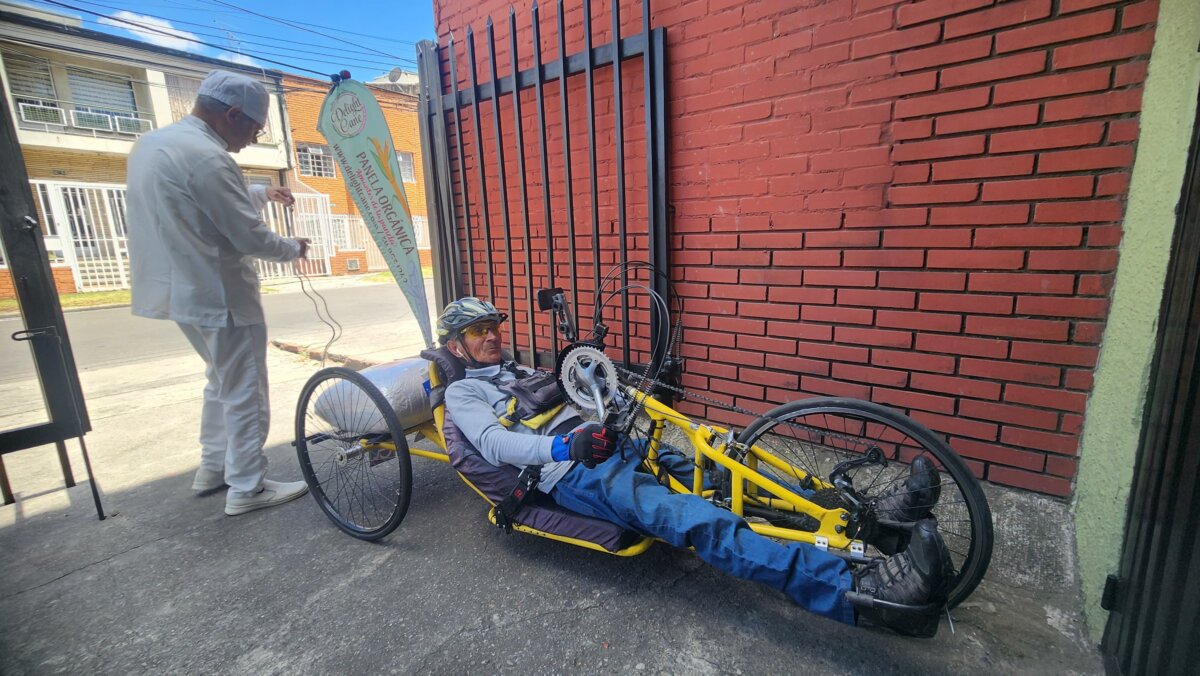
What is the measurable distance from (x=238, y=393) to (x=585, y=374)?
6.83 ft

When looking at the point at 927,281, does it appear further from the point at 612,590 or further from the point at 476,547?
the point at 476,547

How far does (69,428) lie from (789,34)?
4269mm

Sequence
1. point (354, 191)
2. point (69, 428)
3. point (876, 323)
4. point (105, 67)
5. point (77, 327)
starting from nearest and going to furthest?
1. point (876, 323)
2. point (69, 428)
3. point (354, 191)
4. point (77, 327)
5. point (105, 67)

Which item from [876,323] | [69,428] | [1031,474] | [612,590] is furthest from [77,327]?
[1031,474]

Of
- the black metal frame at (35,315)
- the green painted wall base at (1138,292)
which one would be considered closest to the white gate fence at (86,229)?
the black metal frame at (35,315)

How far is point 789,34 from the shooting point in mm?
2467

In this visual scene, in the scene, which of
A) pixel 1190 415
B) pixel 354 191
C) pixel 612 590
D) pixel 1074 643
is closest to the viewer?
A: pixel 1190 415

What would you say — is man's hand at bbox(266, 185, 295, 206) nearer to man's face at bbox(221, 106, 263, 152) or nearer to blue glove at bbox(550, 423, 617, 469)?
man's face at bbox(221, 106, 263, 152)

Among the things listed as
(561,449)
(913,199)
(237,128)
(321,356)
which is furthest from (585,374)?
(321,356)

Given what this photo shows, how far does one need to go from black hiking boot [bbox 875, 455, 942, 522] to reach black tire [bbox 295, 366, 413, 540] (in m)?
1.97

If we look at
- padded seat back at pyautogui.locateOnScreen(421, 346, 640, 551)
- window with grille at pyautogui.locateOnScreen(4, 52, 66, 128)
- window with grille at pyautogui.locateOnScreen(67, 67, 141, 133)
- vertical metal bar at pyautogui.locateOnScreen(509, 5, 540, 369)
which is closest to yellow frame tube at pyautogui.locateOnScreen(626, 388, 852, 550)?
padded seat back at pyautogui.locateOnScreen(421, 346, 640, 551)

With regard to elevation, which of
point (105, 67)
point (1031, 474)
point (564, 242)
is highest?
point (105, 67)

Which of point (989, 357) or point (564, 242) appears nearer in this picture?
point (989, 357)

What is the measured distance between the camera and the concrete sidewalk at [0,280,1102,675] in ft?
5.66
